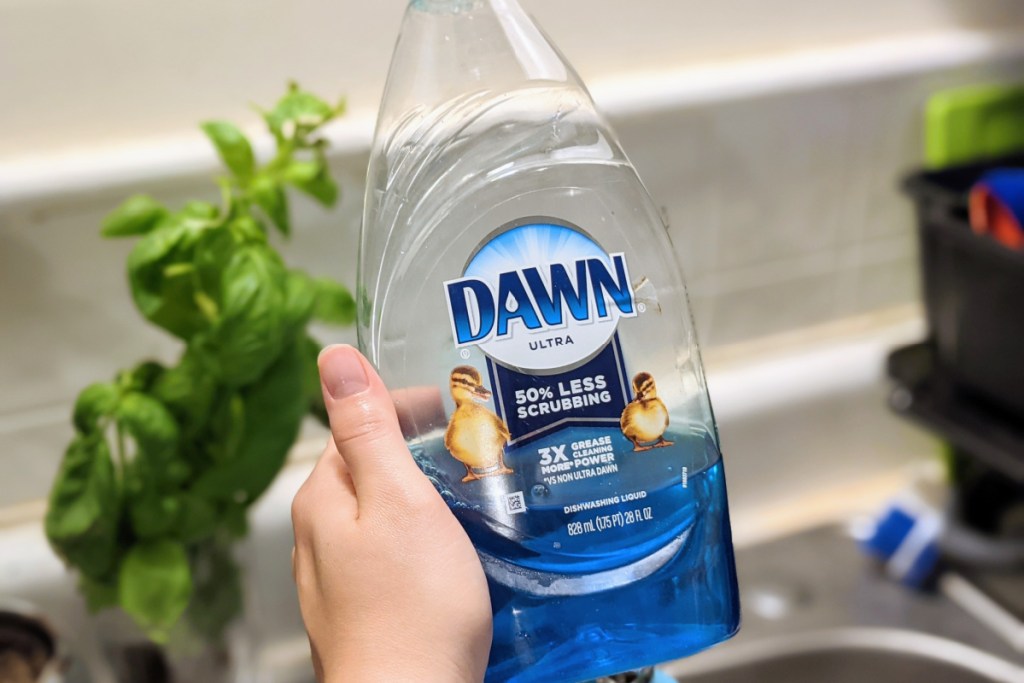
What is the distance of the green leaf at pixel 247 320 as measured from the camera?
1.74 ft

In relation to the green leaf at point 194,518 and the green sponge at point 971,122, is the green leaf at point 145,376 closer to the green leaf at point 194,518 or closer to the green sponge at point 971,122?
the green leaf at point 194,518

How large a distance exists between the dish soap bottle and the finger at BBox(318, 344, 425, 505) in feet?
0.07

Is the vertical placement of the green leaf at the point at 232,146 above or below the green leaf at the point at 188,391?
above

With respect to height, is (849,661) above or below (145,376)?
below

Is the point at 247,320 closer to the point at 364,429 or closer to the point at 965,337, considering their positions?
the point at 364,429

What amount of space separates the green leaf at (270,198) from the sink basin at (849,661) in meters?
0.45

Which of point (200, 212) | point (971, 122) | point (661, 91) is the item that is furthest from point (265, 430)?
point (971, 122)

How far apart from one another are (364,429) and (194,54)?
1.24ft

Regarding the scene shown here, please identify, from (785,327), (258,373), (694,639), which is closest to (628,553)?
(694,639)

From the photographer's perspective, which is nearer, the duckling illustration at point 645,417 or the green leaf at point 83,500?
the duckling illustration at point 645,417

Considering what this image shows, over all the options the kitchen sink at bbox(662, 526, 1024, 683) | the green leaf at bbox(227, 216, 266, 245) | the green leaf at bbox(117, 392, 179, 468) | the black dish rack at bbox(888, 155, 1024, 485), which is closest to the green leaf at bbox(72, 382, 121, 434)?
the green leaf at bbox(117, 392, 179, 468)

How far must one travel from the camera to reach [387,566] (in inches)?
16.3

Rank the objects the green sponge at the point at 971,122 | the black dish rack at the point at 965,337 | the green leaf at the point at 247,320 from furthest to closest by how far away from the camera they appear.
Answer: the green sponge at the point at 971,122, the black dish rack at the point at 965,337, the green leaf at the point at 247,320

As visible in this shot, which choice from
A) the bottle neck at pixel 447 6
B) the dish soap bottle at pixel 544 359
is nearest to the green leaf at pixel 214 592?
the dish soap bottle at pixel 544 359
